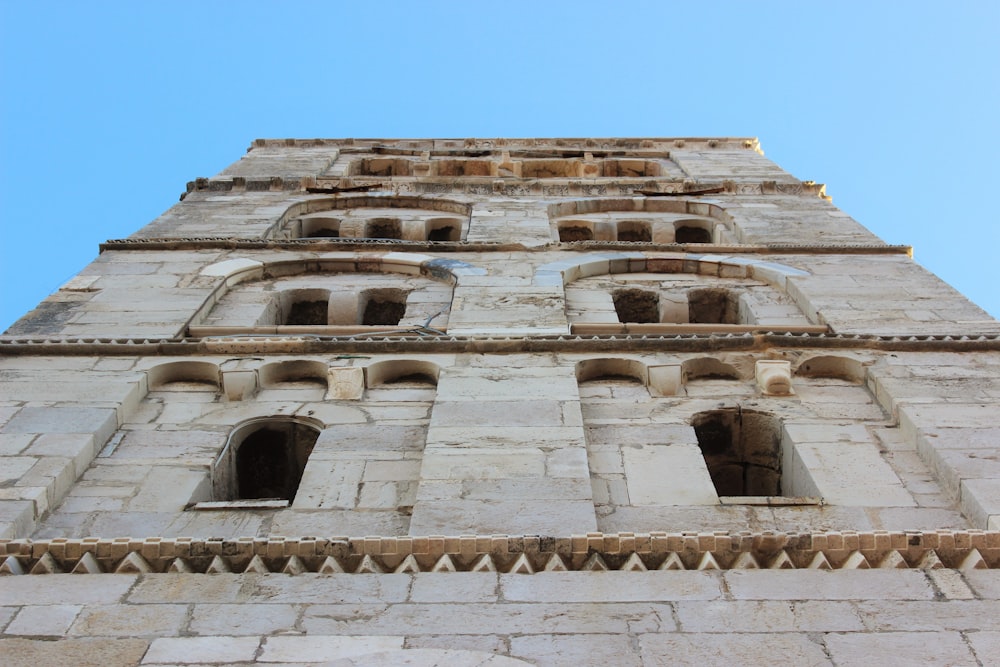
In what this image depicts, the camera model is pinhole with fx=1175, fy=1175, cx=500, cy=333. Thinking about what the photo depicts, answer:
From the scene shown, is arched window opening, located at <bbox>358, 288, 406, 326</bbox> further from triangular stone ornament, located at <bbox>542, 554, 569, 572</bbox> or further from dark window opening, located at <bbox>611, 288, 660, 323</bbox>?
triangular stone ornament, located at <bbox>542, 554, 569, 572</bbox>

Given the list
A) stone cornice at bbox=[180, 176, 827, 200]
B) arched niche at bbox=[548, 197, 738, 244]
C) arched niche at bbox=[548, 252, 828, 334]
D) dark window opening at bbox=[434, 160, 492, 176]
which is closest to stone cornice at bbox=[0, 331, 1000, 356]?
arched niche at bbox=[548, 252, 828, 334]

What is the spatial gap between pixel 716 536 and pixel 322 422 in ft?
12.9

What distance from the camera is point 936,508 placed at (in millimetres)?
8195

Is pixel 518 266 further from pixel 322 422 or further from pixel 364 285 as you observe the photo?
pixel 322 422

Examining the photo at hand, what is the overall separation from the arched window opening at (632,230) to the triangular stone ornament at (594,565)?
12.3m

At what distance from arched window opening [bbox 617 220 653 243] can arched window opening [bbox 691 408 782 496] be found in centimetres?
914

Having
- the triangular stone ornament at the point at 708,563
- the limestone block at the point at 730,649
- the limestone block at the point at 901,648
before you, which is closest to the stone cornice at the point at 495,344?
the triangular stone ornament at the point at 708,563

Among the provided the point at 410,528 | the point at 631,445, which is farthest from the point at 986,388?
the point at 410,528

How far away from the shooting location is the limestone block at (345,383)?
33.9ft

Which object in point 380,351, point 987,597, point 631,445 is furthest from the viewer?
point 380,351

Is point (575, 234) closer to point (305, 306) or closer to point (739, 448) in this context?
point (305, 306)

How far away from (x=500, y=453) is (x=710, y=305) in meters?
6.28

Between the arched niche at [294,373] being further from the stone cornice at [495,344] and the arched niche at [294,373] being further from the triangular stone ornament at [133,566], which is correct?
the triangular stone ornament at [133,566]

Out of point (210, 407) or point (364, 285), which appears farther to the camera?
point (364, 285)
